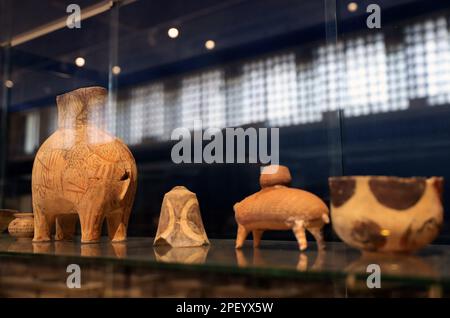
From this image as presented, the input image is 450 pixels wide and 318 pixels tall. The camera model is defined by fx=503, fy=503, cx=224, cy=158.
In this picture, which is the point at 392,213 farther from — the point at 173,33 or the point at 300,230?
the point at 173,33

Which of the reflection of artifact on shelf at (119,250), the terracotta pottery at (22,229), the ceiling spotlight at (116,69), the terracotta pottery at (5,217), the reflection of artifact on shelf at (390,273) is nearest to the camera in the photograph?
the reflection of artifact on shelf at (390,273)

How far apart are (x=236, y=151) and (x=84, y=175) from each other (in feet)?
1.43

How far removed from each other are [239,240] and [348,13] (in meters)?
0.62

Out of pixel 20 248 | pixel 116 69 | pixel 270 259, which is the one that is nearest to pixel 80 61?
pixel 116 69

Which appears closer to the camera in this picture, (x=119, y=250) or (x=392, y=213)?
(x=392, y=213)

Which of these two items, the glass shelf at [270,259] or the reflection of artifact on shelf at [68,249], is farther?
the reflection of artifact on shelf at [68,249]

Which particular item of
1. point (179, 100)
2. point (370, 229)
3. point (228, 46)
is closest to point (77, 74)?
point (179, 100)

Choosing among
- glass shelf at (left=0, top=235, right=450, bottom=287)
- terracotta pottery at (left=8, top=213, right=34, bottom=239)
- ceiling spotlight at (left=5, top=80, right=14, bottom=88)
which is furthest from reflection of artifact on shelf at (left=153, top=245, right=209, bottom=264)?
ceiling spotlight at (left=5, top=80, right=14, bottom=88)

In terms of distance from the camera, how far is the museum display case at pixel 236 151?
77 cm

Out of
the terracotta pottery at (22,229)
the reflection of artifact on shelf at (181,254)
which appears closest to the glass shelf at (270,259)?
the reflection of artifact on shelf at (181,254)

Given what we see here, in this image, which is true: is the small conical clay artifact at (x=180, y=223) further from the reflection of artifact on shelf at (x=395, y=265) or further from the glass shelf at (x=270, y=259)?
the reflection of artifact on shelf at (x=395, y=265)

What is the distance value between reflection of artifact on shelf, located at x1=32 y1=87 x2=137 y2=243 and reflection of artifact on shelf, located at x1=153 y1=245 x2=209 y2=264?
6.8 inches

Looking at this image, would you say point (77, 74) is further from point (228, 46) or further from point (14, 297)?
point (14, 297)

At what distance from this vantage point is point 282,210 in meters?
0.90
